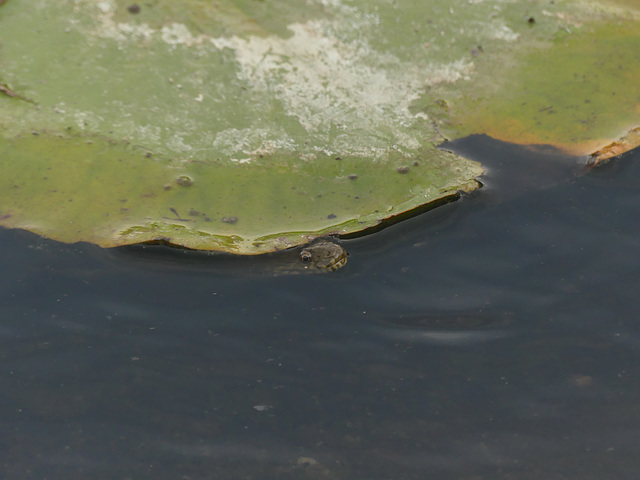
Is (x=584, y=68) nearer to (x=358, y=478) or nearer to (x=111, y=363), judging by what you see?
(x=358, y=478)

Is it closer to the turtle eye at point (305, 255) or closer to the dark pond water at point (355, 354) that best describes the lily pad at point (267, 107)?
the turtle eye at point (305, 255)

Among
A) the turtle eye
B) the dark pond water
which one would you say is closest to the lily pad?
the turtle eye

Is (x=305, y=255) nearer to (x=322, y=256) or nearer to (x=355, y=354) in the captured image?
(x=322, y=256)

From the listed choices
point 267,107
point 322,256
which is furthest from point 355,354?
point 267,107

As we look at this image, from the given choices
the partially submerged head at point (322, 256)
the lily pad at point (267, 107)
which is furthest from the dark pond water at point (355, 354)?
the lily pad at point (267, 107)

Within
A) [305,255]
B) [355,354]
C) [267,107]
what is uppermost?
[267,107]

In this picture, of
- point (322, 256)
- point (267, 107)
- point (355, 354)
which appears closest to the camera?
point (355, 354)
